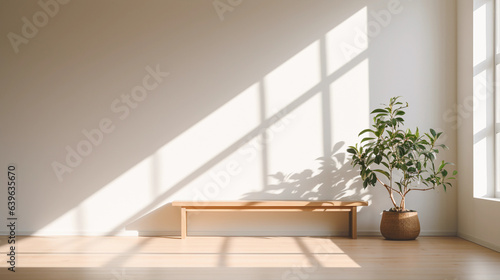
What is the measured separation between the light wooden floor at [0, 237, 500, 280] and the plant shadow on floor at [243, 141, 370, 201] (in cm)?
44

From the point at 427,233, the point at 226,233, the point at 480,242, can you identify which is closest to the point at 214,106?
the point at 226,233

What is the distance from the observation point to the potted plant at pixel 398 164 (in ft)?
15.2

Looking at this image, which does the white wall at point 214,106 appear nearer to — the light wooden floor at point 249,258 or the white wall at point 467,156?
the white wall at point 467,156

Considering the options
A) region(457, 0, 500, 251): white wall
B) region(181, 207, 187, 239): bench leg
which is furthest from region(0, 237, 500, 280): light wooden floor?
region(457, 0, 500, 251): white wall

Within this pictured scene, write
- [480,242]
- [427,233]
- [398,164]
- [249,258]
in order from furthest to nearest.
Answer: [427,233] → [398,164] → [480,242] → [249,258]

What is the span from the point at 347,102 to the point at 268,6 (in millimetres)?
1289

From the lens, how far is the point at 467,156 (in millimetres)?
4793

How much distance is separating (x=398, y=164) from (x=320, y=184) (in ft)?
2.75

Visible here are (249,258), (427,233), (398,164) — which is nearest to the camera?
(249,258)

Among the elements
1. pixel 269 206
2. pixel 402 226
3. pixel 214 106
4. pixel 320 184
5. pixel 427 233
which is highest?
pixel 214 106

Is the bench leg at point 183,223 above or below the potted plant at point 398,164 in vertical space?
below

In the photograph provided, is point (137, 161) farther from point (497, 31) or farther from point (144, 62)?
point (497, 31)

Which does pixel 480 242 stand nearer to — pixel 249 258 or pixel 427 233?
pixel 427 233

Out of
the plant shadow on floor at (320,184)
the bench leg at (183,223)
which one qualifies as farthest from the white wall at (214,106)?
the bench leg at (183,223)
